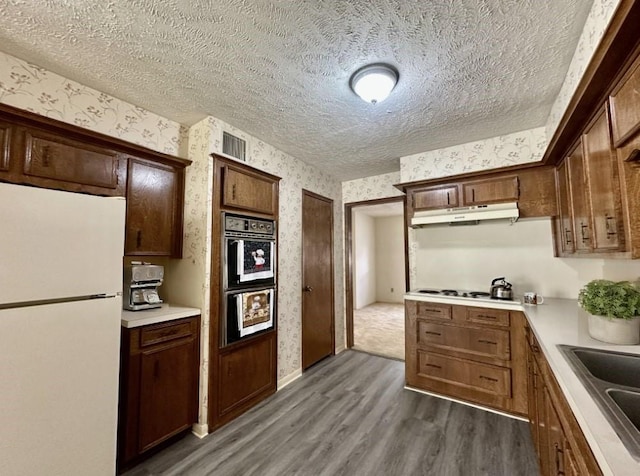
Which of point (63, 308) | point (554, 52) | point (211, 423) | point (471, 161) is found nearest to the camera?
point (63, 308)

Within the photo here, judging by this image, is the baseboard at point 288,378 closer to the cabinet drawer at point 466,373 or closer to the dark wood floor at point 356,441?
the dark wood floor at point 356,441

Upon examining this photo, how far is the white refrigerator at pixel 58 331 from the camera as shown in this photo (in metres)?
1.20

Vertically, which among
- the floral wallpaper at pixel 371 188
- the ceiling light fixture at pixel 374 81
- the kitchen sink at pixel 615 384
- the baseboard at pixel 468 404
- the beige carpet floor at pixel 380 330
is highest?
the ceiling light fixture at pixel 374 81

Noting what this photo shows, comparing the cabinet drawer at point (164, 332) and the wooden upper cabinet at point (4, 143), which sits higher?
the wooden upper cabinet at point (4, 143)

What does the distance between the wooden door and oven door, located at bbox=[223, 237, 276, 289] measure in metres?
0.69

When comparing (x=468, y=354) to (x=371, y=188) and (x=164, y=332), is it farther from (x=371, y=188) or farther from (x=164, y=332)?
(x=164, y=332)

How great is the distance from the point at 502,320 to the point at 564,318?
0.54 m

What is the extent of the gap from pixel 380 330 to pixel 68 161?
4733mm

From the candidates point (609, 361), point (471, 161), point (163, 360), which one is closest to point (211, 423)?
point (163, 360)

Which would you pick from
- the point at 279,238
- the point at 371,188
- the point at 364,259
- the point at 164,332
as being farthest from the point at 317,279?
the point at 364,259

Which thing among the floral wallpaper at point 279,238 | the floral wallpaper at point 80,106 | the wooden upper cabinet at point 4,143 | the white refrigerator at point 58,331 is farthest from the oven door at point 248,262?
the wooden upper cabinet at point 4,143

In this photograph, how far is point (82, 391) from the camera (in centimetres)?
139

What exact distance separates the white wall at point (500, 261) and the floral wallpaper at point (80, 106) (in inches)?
113

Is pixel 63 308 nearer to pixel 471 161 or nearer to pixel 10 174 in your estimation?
pixel 10 174
